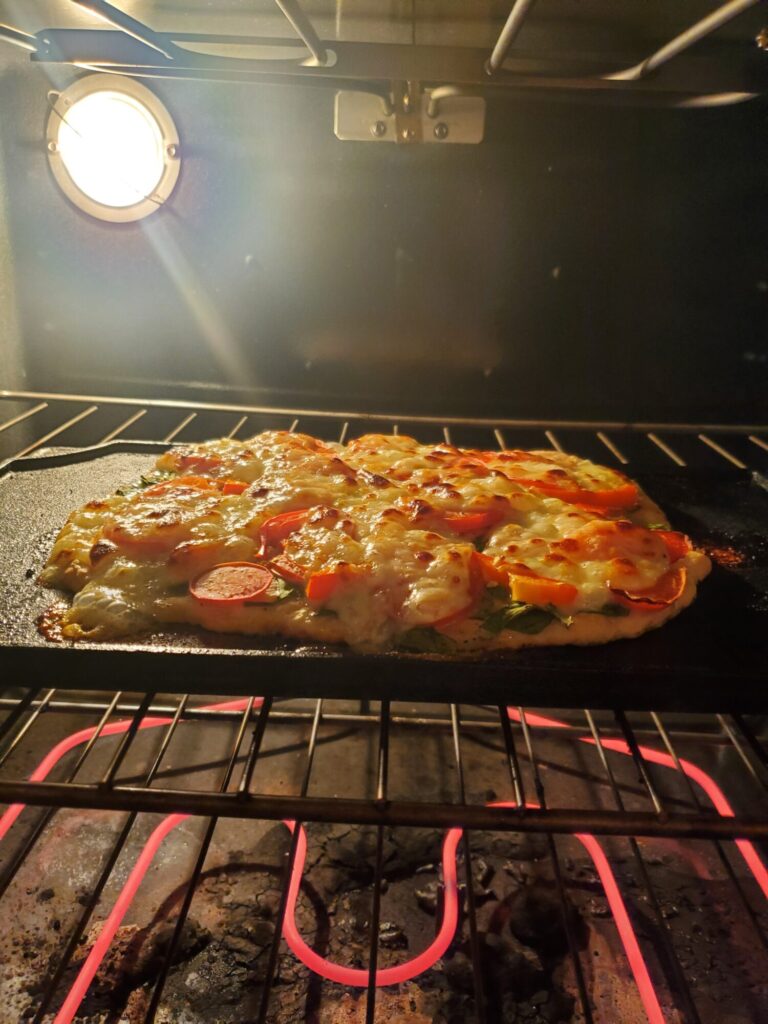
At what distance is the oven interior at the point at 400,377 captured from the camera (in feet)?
5.20

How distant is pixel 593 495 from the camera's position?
1.66m

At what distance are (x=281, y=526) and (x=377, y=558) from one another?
250 millimetres

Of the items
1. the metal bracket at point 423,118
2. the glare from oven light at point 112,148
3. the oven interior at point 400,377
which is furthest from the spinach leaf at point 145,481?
the metal bracket at point 423,118

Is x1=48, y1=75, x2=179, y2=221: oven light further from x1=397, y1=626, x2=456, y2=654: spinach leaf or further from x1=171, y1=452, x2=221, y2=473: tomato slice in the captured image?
x1=397, y1=626, x2=456, y2=654: spinach leaf

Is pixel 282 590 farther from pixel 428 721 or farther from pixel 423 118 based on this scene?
pixel 423 118

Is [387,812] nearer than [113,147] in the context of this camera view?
Yes

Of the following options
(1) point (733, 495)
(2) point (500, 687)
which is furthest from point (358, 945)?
(1) point (733, 495)

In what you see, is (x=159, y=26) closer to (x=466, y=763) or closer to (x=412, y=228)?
(x=412, y=228)

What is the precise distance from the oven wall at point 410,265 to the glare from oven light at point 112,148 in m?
0.07

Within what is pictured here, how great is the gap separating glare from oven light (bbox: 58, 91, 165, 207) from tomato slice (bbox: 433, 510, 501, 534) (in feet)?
4.63

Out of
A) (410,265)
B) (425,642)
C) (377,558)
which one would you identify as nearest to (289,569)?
(377,558)

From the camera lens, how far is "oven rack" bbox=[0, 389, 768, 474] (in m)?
2.16

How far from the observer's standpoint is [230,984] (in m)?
1.56

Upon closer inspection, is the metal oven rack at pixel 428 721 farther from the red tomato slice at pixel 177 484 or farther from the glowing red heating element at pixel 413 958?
the red tomato slice at pixel 177 484
